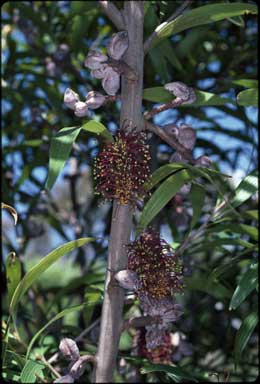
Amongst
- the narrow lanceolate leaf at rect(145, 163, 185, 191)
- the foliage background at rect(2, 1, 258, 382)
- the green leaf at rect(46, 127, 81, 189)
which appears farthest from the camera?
the foliage background at rect(2, 1, 258, 382)

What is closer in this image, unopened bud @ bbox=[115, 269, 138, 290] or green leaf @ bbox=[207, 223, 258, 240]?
unopened bud @ bbox=[115, 269, 138, 290]

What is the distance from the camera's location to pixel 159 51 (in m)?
1.12

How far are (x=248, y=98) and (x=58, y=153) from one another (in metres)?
0.32

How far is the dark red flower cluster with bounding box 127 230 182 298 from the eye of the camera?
79 cm

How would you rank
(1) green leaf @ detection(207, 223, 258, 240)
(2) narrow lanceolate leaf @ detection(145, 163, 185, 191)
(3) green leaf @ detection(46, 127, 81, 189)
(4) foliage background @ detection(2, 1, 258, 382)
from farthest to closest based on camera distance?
(4) foliage background @ detection(2, 1, 258, 382)
(1) green leaf @ detection(207, 223, 258, 240)
(2) narrow lanceolate leaf @ detection(145, 163, 185, 191)
(3) green leaf @ detection(46, 127, 81, 189)

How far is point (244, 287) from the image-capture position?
2.86ft

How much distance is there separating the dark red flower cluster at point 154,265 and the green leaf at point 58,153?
13cm

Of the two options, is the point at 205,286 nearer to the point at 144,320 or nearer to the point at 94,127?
the point at 144,320

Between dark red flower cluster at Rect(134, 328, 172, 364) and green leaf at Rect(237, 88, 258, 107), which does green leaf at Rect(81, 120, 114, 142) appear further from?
dark red flower cluster at Rect(134, 328, 172, 364)

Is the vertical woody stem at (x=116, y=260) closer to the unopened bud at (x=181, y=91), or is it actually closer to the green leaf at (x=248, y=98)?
the unopened bud at (x=181, y=91)

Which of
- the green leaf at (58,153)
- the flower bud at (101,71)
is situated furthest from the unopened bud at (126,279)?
the flower bud at (101,71)

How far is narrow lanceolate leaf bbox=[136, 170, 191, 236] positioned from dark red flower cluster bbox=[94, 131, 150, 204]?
56mm

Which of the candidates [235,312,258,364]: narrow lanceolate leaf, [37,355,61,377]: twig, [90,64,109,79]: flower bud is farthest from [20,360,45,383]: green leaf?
[90,64,109,79]: flower bud

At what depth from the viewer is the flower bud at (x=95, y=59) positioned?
779 millimetres
